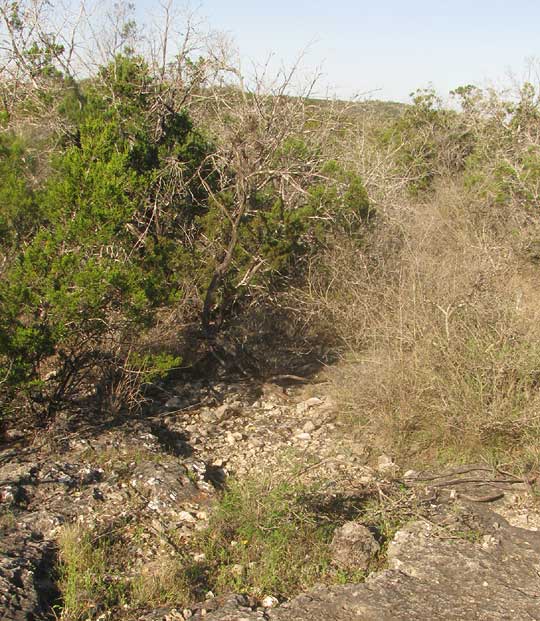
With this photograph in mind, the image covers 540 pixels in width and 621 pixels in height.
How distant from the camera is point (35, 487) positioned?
4148 millimetres

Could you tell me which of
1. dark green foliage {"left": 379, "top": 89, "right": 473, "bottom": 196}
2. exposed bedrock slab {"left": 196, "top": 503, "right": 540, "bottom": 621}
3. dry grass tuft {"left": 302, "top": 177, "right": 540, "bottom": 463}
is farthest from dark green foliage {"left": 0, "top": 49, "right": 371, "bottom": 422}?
dark green foliage {"left": 379, "top": 89, "right": 473, "bottom": 196}

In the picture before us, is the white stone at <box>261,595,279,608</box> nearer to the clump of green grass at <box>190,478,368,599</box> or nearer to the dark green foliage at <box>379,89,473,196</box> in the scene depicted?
the clump of green grass at <box>190,478,368,599</box>

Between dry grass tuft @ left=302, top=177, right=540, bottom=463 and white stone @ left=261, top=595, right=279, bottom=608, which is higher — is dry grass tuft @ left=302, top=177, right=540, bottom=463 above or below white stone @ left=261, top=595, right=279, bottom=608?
above

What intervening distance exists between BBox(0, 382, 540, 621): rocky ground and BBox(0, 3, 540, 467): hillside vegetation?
288 millimetres

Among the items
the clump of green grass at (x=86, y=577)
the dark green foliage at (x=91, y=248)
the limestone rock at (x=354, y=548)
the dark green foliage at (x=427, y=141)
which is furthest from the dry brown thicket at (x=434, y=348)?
the dark green foliage at (x=427, y=141)

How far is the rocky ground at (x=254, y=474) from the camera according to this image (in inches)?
127

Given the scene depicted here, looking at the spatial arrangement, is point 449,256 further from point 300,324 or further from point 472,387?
point 472,387

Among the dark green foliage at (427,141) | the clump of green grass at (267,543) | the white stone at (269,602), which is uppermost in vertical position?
the dark green foliage at (427,141)

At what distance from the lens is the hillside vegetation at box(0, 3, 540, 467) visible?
4.56m

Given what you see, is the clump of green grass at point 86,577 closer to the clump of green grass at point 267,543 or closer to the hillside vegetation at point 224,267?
the clump of green grass at point 267,543

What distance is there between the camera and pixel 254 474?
15.3 feet

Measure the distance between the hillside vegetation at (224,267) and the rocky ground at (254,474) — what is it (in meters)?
0.29

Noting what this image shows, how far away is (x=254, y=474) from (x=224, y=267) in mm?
1952

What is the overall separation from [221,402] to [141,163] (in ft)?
7.11
